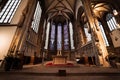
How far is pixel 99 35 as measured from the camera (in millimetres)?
9422

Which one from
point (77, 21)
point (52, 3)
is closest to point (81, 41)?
point (77, 21)

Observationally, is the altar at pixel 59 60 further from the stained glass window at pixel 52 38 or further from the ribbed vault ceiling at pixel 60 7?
the stained glass window at pixel 52 38

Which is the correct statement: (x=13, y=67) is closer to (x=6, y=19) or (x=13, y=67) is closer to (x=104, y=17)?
(x=6, y=19)

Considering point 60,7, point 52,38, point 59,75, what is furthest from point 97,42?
point 52,38

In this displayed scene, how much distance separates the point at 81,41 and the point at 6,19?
1113 cm

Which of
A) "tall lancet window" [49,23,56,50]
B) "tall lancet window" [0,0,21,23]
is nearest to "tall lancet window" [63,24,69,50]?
"tall lancet window" [49,23,56,50]

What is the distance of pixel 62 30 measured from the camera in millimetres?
22797

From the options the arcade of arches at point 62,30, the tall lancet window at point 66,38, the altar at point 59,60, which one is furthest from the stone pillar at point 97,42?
the tall lancet window at point 66,38

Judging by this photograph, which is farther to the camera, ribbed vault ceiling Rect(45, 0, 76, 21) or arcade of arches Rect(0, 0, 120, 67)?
ribbed vault ceiling Rect(45, 0, 76, 21)

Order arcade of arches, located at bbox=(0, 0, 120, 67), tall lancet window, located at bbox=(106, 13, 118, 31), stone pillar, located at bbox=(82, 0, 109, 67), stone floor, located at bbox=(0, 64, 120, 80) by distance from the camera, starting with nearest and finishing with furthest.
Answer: stone floor, located at bbox=(0, 64, 120, 80)
stone pillar, located at bbox=(82, 0, 109, 67)
arcade of arches, located at bbox=(0, 0, 120, 67)
tall lancet window, located at bbox=(106, 13, 118, 31)

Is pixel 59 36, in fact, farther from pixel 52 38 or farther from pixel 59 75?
pixel 59 75

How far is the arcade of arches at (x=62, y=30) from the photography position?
333 inches

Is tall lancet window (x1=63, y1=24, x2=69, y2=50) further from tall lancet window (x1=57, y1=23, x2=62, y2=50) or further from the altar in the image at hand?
the altar

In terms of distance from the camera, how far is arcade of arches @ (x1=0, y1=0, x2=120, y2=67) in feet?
27.7
